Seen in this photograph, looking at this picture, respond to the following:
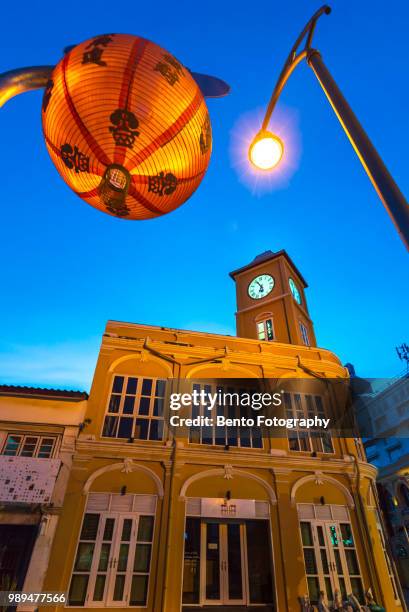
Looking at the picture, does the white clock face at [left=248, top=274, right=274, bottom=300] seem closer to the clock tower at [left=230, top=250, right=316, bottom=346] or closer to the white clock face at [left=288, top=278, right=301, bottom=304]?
the clock tower at [left=230, top=250, right=316, bottom=346]

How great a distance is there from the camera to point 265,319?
71.2 feet

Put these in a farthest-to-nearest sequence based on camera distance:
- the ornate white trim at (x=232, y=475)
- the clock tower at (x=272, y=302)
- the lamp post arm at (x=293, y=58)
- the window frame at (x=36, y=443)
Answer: the clock tower at (x=272, y=302) → the ornate white trim at (x=232, y=475) → the window frame at (x=36, y=443) → the lamp post arm at (x=293, y=58)

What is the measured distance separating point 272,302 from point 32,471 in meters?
15.9

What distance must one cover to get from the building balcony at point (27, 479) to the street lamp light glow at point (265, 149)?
33.5 feet

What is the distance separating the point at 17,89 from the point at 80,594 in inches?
458

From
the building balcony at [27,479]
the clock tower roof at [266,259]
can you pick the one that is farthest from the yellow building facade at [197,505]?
the clock tower roof at [266,259]

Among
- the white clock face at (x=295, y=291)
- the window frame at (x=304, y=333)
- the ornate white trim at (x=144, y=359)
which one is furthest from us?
the white clock face at (x=295, y=291)

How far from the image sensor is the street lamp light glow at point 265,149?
413cm

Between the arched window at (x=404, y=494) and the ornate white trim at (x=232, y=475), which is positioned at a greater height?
the arched window at (x=404, y=494)

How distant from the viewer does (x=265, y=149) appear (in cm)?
414

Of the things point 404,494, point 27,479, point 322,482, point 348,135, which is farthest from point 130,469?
point 404,494

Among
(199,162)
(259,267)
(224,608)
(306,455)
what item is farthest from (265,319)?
(199,162)

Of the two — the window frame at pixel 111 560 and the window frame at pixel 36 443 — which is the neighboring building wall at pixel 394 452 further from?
the window frame at pixel 36 443

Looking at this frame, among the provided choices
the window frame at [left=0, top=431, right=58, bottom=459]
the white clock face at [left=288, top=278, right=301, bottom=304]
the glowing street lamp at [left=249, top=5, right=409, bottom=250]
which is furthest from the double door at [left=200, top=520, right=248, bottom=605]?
the white clock face at [left=288, top=278, right=301, bottom=304]
